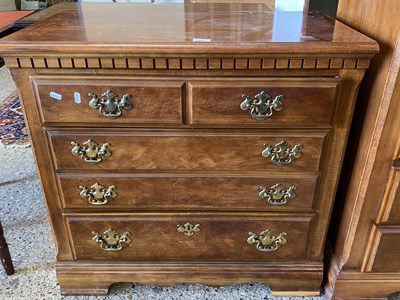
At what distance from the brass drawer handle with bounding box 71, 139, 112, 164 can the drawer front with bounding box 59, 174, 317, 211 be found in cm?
7

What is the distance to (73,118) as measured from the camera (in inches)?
40.3

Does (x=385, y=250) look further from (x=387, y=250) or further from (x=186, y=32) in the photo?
(x=186, y=32)

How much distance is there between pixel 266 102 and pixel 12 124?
83.9 inches

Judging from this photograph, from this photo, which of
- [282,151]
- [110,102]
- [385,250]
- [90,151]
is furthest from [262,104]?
[385,250]

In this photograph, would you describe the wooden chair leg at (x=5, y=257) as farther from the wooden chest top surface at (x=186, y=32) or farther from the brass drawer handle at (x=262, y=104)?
the brass drawer handle at (x=262, y=104)

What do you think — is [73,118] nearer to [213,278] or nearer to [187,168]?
[187,168]

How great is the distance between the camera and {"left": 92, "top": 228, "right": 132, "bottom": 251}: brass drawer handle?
121cm

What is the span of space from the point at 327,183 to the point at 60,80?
0.84m

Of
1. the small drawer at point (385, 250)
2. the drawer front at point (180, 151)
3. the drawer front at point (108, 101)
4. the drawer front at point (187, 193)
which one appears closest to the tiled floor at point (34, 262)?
the small drawer at point (385, 250)

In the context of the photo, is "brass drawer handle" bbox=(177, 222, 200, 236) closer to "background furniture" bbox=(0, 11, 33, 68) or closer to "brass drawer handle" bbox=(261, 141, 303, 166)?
"brass drawer handle" bbox=(261, 141, 303, 166)

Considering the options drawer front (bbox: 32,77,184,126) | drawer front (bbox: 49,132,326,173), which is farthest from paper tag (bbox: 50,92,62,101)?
drawer front (bbox: 49,132,326,173)

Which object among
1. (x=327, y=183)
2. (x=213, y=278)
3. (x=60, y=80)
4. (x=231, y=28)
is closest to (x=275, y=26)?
(x=231, y=28)

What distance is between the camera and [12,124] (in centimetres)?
252

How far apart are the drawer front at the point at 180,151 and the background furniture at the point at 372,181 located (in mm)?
158
